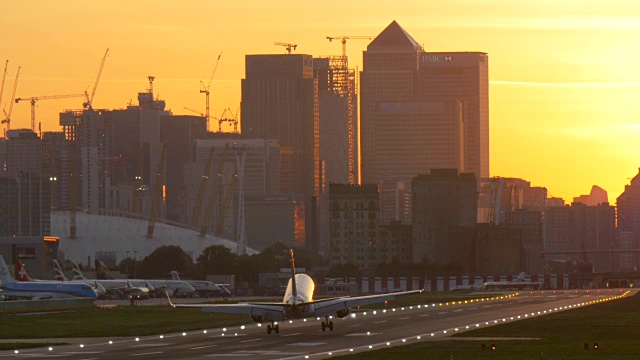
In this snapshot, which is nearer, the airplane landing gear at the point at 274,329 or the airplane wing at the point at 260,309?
the airplane wing at the point at 260,309

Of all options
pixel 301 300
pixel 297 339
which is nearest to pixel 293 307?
pixel 301 300

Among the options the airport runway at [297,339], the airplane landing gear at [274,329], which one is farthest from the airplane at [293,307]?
the airport runway at [297,339]

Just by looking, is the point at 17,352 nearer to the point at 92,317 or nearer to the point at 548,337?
the point at 548,337

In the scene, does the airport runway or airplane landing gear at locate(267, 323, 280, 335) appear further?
airplane landing gear at locate(267, 323, 280, 335)

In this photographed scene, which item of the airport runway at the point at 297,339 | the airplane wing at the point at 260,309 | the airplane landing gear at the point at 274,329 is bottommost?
the airport runway at the point at 297,339

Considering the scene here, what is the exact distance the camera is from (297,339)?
405 feet

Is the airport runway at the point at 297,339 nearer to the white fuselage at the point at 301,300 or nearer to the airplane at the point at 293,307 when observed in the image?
the airplane at the point at 293,307

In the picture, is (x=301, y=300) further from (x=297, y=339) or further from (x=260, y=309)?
(x=297, y=339)

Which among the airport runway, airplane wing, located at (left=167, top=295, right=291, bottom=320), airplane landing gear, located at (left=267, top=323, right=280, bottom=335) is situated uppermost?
airplane wing, located at (left=167, top=295, right=291, bottom=320)

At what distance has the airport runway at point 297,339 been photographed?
362ft

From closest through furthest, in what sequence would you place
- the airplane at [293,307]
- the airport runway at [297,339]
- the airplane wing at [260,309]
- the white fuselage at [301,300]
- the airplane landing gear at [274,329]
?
1. the airport runway at [297,339]
2. the white fuselage at [301,300]
3. the airplane at [293,307]
4. the airplane wing at [260,309]
5. the airplane landing gear at [274,329]

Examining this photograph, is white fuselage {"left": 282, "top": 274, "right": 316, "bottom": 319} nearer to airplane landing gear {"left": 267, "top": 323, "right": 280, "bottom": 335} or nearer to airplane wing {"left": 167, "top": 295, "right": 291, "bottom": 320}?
airplane wing {"left": 167, "top": 295, "right": 291, "bottom": 320}

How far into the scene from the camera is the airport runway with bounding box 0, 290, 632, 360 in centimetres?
11031

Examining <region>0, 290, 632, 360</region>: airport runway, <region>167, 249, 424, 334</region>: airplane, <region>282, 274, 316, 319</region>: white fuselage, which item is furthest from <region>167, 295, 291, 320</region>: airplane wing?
<region>0, 290, 632, 360</region>: airport runway
